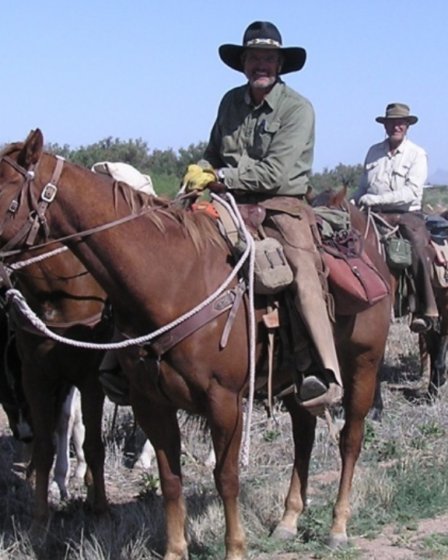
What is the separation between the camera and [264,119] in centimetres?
605

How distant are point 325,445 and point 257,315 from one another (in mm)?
3123

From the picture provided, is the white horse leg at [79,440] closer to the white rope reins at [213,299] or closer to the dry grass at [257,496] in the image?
the dry grass at [257,496]

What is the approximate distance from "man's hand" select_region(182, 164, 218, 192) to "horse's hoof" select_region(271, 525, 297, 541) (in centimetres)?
229

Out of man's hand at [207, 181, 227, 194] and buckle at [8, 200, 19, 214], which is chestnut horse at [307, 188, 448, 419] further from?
buckle at [8, 200, 19, 214]

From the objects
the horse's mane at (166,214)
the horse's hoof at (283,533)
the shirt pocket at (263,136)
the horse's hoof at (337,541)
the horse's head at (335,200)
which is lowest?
→ the horse's hoof at (283,533)

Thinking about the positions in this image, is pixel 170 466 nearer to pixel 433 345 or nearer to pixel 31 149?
pixel 31 149

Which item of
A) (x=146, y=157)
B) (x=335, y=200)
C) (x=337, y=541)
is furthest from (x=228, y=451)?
(x=146, y=157)

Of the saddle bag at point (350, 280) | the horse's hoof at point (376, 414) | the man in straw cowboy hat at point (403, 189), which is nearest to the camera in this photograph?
the saddle bag at point (350, 280)

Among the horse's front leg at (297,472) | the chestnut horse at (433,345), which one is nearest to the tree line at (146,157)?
the chestnut horse at (433,345)

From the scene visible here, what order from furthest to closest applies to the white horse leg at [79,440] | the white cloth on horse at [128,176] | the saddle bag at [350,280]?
the white horse leg at [79,440] → the white cloth on horse at [128,176] → the saddle bag at [350,280]

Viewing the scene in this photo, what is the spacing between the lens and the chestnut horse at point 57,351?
611 cm

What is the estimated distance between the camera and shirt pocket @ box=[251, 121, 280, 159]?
19.7 feet

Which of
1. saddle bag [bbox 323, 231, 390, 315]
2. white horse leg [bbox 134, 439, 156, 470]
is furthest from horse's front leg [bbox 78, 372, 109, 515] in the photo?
saddle bag [bbox 323, 231, 390, 315]

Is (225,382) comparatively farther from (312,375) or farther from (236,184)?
(236,184)
